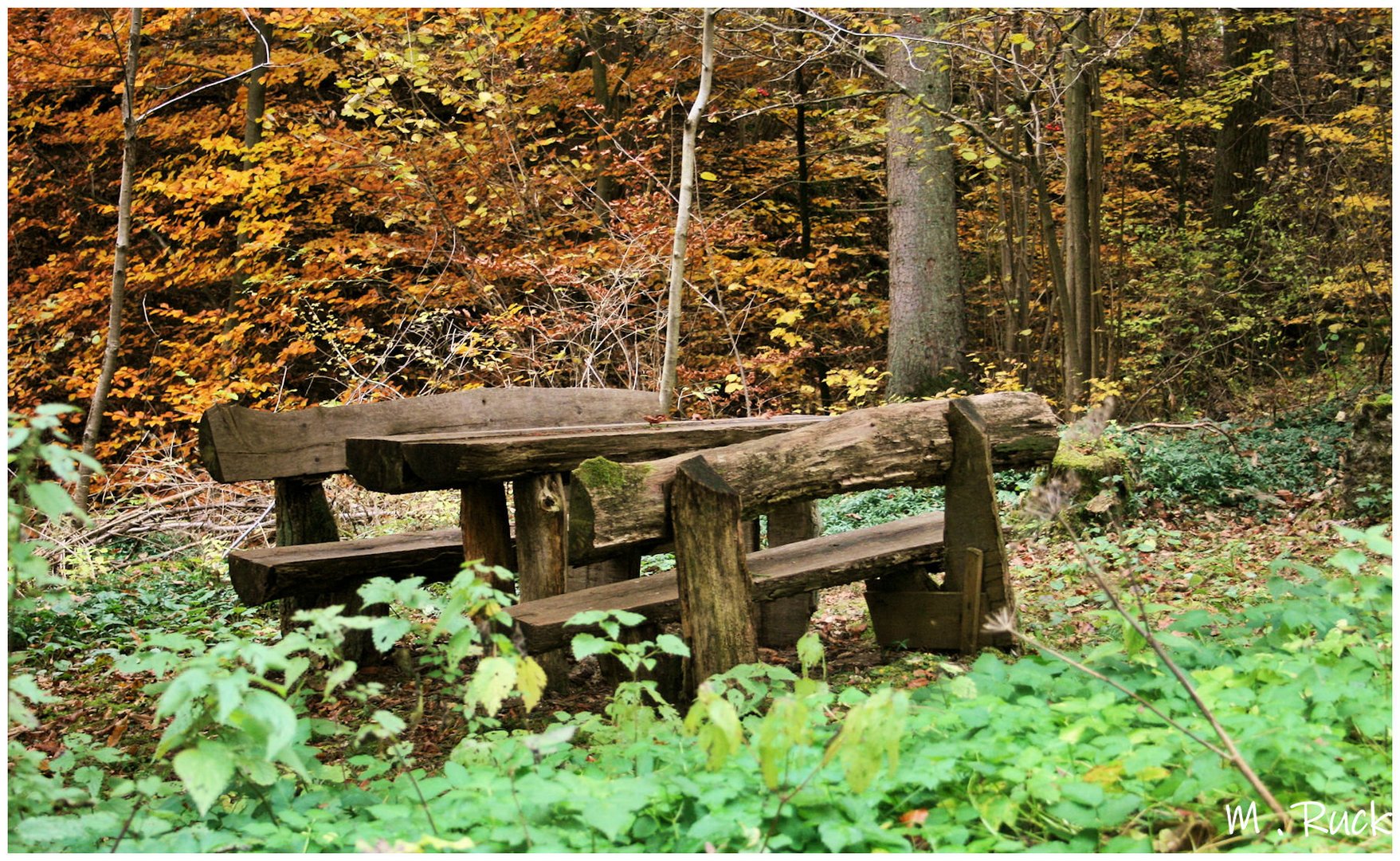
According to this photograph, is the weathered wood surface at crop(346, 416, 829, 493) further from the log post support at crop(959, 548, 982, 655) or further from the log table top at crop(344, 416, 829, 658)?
the log post support at crop(959, 548, 982, 655)

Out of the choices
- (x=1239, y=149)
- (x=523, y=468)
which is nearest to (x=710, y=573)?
(x=523, y=468)

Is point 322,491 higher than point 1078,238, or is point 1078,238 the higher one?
point 1078,238

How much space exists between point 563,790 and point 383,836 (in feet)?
1.48

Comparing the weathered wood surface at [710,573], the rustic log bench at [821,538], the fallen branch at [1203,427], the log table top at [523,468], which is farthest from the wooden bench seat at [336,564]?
the fallen branch at [1203,427]

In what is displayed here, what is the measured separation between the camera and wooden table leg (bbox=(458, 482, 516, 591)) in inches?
188

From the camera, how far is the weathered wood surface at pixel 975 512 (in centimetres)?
450

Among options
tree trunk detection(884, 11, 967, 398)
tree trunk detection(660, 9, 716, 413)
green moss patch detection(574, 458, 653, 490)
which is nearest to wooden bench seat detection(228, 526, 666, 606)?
green moss patch detection(574, 458, 653, 490)

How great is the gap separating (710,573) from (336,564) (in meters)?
1.98

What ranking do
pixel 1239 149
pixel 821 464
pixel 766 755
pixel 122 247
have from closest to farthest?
1. pixel 766 755
2. pixel 821 464
3. pixel 122 247
4. pixel 1239 149

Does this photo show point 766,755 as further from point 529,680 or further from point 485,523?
point 485,523

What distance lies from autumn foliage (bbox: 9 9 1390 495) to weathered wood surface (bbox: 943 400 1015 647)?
5.27 meters

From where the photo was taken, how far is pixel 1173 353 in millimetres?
11578

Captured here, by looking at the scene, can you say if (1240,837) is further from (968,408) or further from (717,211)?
(717,211)

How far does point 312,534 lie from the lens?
18.0 ft
